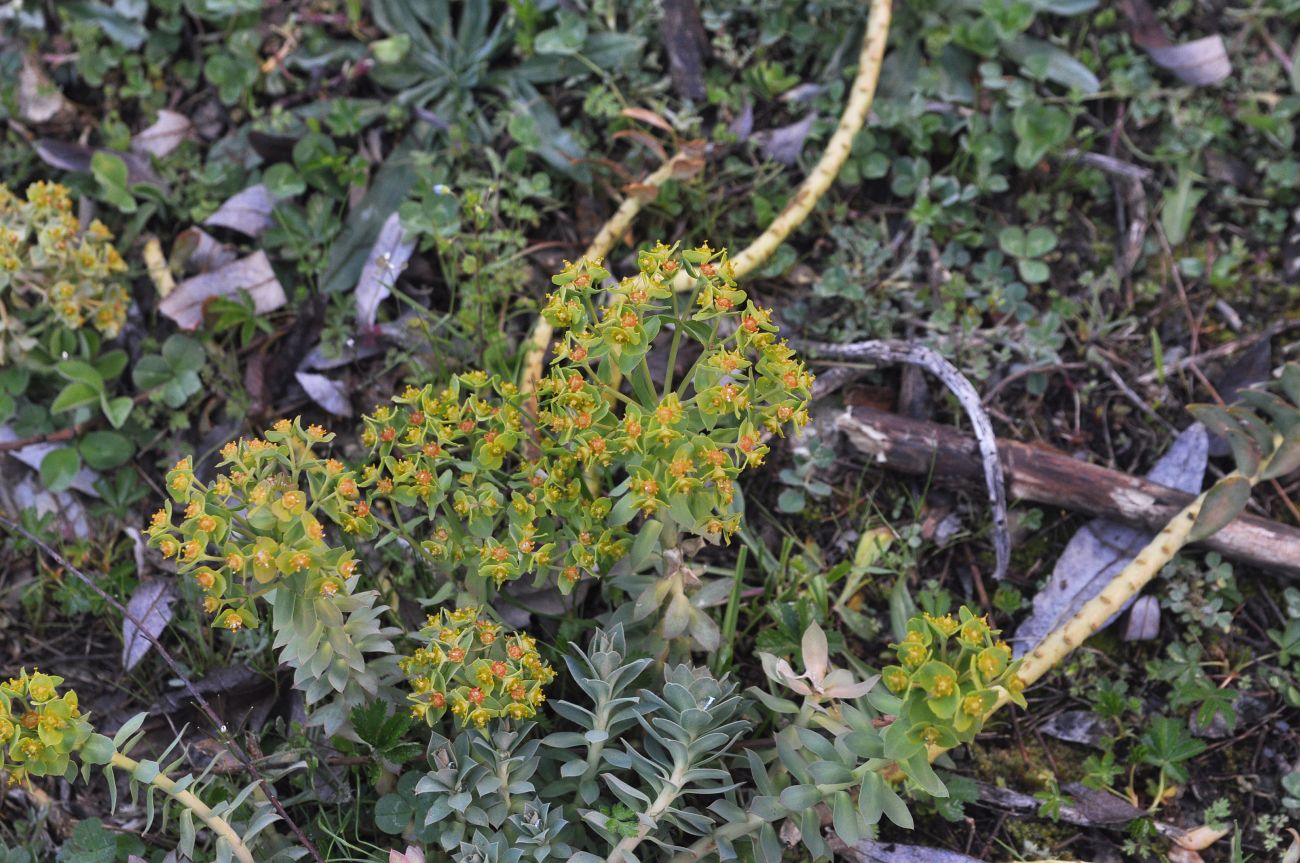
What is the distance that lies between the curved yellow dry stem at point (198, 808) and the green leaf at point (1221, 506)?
2573 millimetres

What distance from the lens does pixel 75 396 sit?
350 centimetres

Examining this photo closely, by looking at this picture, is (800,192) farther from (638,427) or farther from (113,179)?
(113,179)

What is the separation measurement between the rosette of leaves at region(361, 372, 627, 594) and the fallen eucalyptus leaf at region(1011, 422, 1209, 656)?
54.2 inches

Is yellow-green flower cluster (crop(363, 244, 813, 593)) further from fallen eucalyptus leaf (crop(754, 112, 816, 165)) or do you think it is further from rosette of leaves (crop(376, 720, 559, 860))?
fallen eucalyptus leaf (crop(754, 112, 816, 165))

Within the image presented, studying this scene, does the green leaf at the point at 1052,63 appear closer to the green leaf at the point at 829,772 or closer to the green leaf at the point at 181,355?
the green leaf at the point at 829,772

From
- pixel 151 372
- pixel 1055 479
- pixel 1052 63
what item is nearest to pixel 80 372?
pixel 151 372

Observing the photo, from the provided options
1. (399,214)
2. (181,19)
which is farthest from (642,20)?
(181,19)

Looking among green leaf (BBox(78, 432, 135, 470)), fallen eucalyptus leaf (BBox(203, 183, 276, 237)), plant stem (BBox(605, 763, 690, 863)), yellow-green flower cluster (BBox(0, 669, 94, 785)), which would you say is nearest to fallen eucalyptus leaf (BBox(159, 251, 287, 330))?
fallen eucalyptus leaf (BBox(203, 183, 276, 237))

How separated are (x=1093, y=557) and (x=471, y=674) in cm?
195

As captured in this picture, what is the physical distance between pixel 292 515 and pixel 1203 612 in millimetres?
2532

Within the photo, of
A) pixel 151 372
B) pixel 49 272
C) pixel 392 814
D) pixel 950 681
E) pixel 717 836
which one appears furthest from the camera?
pixel 151 372

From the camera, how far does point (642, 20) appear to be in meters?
4.02

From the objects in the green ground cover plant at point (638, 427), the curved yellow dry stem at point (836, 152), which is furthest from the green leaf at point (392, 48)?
the curved yellow dry stem at point (836, 152)

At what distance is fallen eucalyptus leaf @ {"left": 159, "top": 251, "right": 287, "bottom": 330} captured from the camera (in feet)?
12.2
